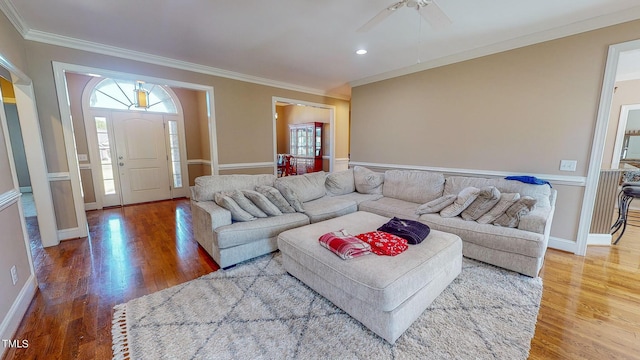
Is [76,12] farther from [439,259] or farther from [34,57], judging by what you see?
[439,259]

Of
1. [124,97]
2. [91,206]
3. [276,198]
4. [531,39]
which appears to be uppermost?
[531,39]

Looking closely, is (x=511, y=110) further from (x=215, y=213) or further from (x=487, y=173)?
(x=215, y=213)

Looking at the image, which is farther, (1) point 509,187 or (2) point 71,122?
(2) point 71,122

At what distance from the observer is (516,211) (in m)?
2.44

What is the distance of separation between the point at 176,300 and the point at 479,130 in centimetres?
418

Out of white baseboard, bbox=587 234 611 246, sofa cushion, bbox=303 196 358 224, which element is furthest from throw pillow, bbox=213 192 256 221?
white baseboard, bbox=587 234 611 246

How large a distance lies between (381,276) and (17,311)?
262cm

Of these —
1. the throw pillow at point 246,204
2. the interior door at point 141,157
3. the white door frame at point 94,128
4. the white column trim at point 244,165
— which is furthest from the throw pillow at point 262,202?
the white door frame at point 94,128

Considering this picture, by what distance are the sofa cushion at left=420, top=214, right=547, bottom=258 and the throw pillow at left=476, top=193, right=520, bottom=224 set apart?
0.22 feet

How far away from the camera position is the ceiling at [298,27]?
2.30 meters

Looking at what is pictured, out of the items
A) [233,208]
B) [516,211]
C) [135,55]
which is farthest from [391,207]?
[135,55]

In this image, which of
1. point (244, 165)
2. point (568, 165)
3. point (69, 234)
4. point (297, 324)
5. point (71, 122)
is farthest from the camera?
point (244, 165)

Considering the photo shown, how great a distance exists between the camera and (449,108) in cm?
376

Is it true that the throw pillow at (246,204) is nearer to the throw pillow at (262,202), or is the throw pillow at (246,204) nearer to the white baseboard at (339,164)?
the throw pillow at (262,202)
